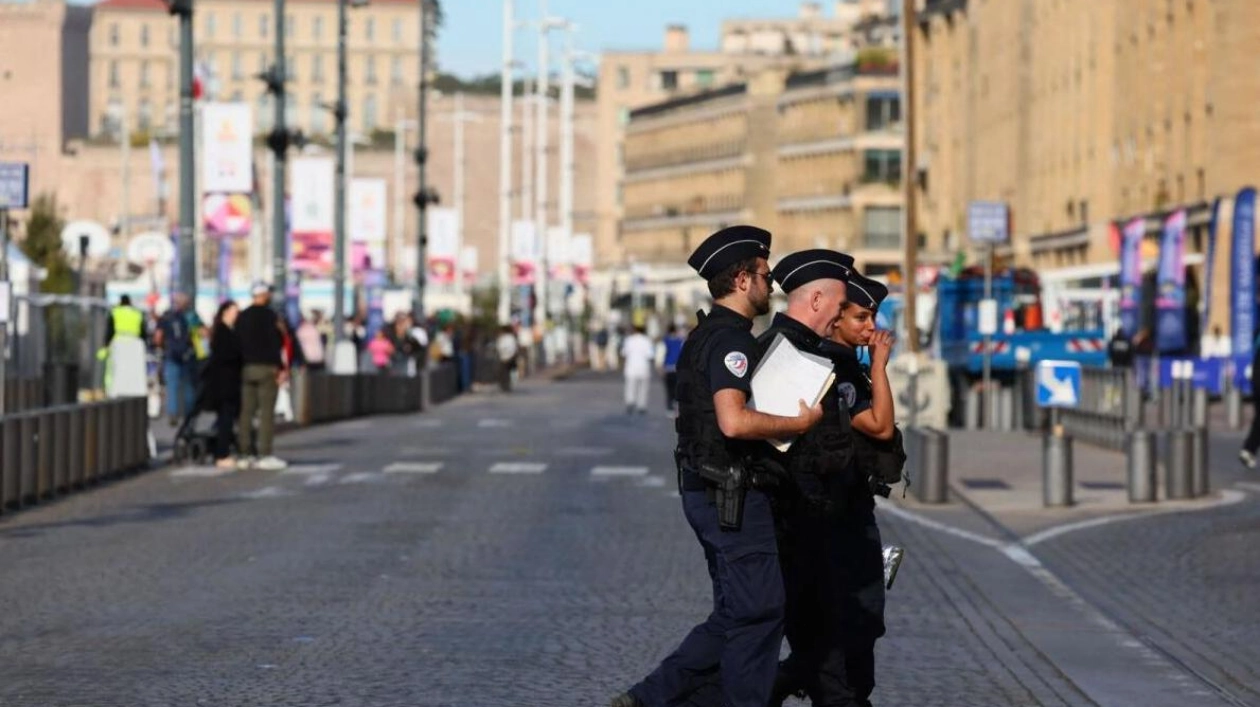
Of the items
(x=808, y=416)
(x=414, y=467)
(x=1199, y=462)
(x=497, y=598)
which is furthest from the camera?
(x=414, y=467)

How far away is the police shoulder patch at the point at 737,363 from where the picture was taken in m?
9.61

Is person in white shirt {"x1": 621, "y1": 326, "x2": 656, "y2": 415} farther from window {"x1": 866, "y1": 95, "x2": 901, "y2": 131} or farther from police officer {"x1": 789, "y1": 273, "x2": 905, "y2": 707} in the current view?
window {"x1": 866, "y1": 95, "x2": 901, "y2": 131}

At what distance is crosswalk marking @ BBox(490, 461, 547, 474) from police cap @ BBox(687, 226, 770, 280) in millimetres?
20818

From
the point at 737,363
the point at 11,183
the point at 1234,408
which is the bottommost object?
the point at 1234,408

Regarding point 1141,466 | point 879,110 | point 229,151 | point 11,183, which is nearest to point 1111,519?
point 1141,466

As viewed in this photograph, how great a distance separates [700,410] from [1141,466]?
16.7 m

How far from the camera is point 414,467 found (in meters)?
31.5

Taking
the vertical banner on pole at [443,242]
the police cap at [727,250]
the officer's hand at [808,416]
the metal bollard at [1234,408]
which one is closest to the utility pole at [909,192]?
the metal bollard at [1234,408]

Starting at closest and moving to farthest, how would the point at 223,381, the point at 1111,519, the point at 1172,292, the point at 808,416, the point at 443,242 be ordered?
the point at 808,416 < the point at 1111,519 < the point at 223,381 < the point at 1172,292 < the point at 443,242

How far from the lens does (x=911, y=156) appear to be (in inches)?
1918

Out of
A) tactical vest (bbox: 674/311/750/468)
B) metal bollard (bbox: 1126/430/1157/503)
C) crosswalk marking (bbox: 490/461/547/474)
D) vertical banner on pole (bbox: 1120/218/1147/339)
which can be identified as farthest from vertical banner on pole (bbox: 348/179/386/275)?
tactical vest (bbox: 674/311/750/468)

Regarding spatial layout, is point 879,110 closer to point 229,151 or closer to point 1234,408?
point 1234,408

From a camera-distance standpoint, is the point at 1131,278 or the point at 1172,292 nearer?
the point at 1172,292

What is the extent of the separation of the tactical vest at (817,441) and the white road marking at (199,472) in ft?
66.0
